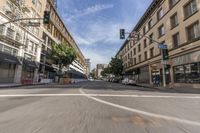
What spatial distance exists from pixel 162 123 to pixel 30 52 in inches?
1344

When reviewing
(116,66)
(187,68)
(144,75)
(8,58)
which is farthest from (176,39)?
(116,66)

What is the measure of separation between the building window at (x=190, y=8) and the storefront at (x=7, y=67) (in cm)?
2687

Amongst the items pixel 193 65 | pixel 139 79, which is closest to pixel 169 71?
pixel 193 65

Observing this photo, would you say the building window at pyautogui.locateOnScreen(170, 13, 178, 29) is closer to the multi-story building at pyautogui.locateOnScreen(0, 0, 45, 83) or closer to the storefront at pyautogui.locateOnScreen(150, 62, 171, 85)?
the storefront at pyautogui.locateOnScreen(150, 62, 171, 85)

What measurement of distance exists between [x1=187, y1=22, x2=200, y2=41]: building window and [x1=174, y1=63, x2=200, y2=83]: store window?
369cm

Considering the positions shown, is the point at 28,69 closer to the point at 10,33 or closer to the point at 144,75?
the point at 10,33

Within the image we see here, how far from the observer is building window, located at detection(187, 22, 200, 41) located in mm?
21536

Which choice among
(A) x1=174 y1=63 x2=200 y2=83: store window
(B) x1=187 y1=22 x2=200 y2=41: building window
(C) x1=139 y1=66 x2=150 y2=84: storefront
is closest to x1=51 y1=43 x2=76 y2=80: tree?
(C) x1=139 y1=66 x2=150 y2=84: storefront

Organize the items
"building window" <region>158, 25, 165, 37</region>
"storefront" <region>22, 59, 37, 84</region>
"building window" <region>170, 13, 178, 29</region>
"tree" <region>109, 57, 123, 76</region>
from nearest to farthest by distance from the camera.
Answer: "building window" <region>170, 13, 178, 29</region>, "building window" <region>158, 25, 165, 37</region>, "storefront" <region>22, 59, 37, 84</region>, "tree" <region>109, 57, 123, 76</region>

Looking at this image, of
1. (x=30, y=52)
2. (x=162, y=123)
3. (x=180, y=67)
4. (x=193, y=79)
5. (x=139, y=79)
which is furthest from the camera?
(x=139, y=79)

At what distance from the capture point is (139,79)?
1833 inches

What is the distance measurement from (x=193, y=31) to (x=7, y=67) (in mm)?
28518

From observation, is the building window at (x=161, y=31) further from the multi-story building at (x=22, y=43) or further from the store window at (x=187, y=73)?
the multi-story building at (x=22, y=43)

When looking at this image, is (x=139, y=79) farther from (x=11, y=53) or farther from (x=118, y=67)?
(x=11, y=53)
